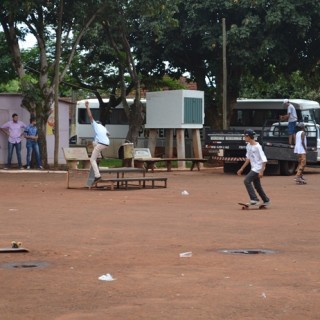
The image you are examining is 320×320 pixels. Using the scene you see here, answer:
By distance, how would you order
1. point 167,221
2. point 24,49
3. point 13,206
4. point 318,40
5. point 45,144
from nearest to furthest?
1. point 167,221
2. point 13,206
3. point 45,144
4. point 318,40
5. point 24,49

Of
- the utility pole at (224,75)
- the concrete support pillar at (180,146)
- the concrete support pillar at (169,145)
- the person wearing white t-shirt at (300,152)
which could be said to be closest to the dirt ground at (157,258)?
the person wearing white t-shirt at (300,152)

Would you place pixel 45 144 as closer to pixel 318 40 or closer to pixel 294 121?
pixel 294 121

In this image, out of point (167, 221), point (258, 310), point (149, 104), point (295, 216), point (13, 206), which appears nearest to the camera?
point (258, 310)

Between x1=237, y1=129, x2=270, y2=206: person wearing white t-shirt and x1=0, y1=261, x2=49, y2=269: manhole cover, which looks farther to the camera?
x1=237, y1=129, x2=270, y2=206: person wearing white t-shirt

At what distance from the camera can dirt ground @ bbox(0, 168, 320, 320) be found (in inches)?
337

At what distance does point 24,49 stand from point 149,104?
14284 mm

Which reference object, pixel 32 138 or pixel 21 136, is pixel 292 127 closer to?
pixel 32 138

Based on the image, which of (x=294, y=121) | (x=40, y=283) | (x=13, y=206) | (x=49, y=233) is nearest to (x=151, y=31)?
(x=294, y=121)

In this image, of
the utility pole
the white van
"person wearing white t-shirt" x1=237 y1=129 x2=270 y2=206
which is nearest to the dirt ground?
"person wearing white t-shirt" x1=237 y1=129 x2=270 y2=206

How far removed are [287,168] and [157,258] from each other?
21378 mm

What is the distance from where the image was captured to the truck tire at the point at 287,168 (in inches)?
1275

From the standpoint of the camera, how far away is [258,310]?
331 inches

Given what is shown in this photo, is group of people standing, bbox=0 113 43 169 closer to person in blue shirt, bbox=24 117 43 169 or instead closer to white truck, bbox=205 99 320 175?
person in blue shirt, bbox=24 117 43 169

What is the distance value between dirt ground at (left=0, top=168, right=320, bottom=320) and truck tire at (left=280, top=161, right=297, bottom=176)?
11.0 meters
